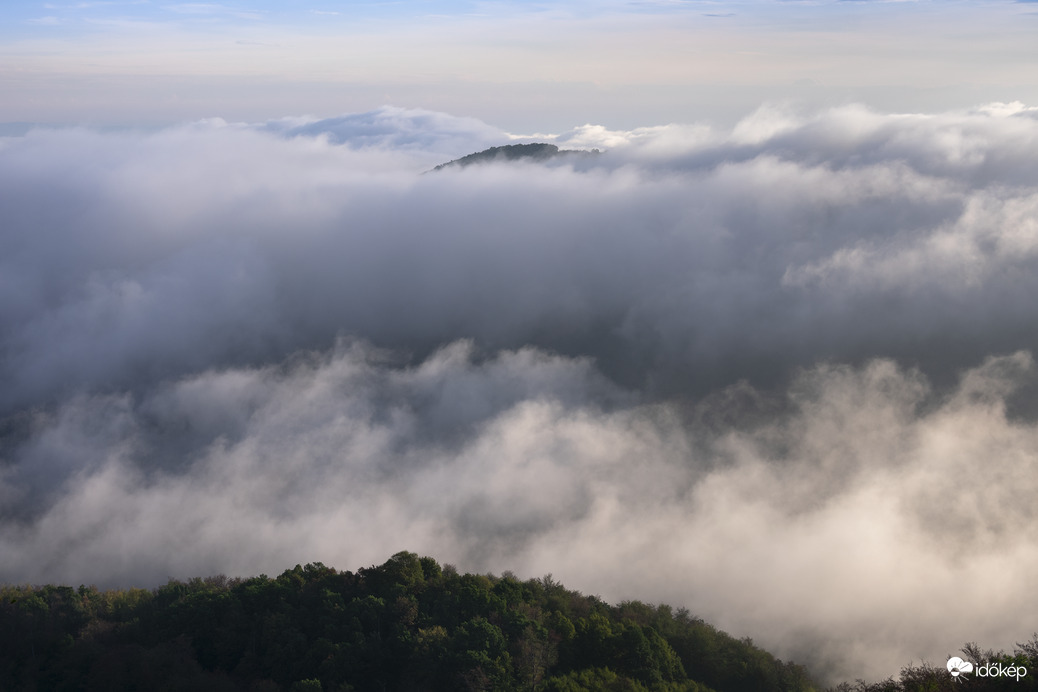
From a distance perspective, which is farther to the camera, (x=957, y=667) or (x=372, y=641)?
(x=372, y=641)

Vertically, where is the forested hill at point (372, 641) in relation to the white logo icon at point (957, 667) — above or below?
below

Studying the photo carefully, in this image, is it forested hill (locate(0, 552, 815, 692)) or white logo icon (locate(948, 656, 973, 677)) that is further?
forested hill (locate(0, 552, 815, 692))

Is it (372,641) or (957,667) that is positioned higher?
(957,667)

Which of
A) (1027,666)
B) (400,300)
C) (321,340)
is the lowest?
(1027,666)

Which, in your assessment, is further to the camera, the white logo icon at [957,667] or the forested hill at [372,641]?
the forested hill at [372,641]

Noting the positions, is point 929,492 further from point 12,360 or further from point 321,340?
point 12,360

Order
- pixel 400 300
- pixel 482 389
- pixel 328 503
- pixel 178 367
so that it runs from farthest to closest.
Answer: pixel 400 300 → pixel 178 367 → pixel 482 389 → pixel 328 503

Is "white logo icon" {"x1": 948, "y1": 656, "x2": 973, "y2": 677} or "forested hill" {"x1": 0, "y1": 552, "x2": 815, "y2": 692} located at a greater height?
"white logo icon" {"x1": 948, "y1": 656, "x2": 973, "y2": 677}

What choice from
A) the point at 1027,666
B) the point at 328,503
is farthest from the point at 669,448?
the point at 1027,666
